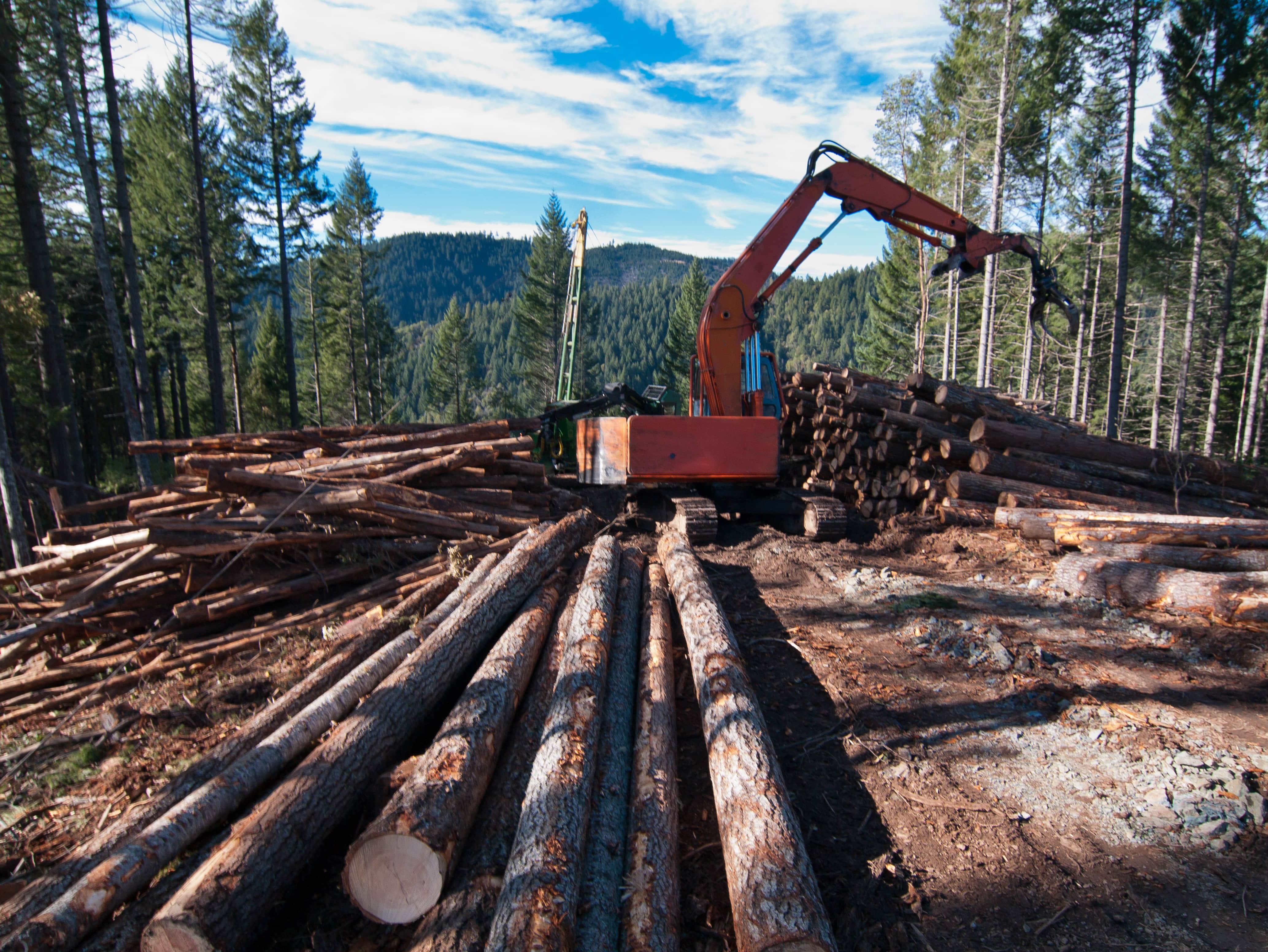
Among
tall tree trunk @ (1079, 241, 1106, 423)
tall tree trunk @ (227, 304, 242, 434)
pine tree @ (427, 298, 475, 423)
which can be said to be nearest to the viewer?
tall tree trunk @ (1079, 241, 1106, 423)

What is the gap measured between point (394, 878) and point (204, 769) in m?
1.76

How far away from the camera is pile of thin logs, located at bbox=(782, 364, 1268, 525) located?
8969 mm

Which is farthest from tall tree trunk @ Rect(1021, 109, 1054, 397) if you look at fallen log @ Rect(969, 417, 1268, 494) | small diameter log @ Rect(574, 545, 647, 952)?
small diameter log @ Rect(574, 545, 647, 952)

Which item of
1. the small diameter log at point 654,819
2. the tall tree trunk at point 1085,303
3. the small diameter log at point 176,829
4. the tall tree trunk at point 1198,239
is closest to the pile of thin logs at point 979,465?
the small diameter log at point 654,819

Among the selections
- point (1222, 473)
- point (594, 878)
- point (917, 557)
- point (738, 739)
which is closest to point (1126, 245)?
point (1222, 473)

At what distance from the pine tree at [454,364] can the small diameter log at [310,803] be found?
4334 centimetres

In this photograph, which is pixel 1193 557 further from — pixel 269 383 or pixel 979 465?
pixel 269 383

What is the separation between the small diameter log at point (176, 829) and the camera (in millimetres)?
2641

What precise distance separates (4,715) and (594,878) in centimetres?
598

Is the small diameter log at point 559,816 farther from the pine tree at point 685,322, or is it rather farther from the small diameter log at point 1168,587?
the pine tree at point 685,322

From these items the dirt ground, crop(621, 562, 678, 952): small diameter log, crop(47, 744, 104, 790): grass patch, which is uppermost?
crop(621, 562, 678, 952): small diameter log

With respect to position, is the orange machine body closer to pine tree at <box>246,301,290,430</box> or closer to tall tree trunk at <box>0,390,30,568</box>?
tall tree trunk at <box>0,390,30,568</box>

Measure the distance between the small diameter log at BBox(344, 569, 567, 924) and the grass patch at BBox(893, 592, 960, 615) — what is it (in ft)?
13.9

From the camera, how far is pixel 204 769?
3.72 meters
